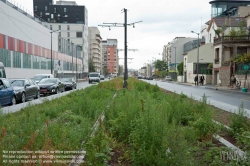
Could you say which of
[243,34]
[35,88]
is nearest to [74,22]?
[243,34]

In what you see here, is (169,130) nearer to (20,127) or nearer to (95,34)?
(20,127)

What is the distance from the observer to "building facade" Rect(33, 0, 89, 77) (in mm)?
100544

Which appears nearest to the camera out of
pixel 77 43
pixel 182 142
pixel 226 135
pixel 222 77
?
pixel 182 142

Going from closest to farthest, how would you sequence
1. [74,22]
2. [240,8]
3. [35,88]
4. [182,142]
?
[182,142], [35,88], [240,8], [74,22]

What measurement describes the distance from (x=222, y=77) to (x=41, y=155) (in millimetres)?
40664

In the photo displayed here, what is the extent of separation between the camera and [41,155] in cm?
357

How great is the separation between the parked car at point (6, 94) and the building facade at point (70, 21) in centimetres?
7957

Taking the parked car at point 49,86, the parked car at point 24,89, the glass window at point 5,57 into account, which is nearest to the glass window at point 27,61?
the glass window at point 5,57

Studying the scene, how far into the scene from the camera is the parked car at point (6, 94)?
12345mm

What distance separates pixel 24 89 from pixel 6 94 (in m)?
3.27

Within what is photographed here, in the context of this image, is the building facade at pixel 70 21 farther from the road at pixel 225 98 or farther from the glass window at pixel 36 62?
the road at pixel 225 98

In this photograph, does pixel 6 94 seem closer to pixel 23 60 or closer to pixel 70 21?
pixel 23 60

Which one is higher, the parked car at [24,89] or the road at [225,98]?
the parked car at [24,89]

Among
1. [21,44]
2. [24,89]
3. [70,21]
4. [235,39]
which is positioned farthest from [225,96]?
[70,21]
